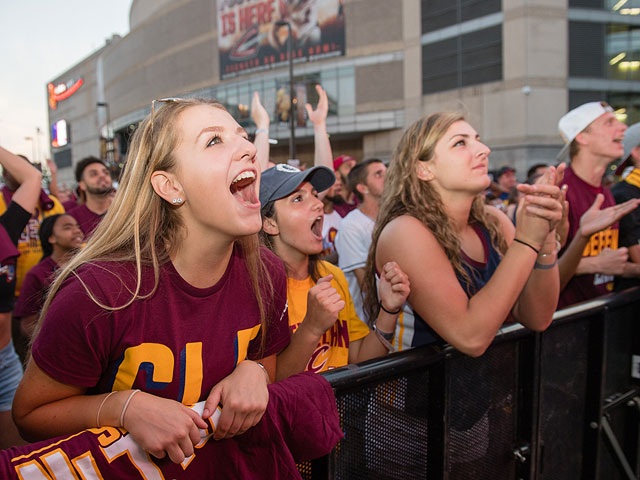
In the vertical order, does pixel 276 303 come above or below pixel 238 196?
below

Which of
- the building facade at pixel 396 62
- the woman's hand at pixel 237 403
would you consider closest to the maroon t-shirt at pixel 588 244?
the woman's hand at pixel 237 403

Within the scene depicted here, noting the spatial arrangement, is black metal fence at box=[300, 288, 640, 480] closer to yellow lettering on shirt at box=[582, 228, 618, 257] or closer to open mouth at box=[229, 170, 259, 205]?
yellow lettering on shirt at box=[582, 228, 618, 257]

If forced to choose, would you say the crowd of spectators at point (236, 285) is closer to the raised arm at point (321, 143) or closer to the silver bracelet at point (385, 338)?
the silver bracelet at point (385, 338)

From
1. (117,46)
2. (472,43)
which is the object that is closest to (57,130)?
(117,46)

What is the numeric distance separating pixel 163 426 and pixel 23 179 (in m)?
2.56

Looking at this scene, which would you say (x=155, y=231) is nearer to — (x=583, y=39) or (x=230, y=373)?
(x=230, y=373)

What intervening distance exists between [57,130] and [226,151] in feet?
217

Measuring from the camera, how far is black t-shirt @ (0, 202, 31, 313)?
2640mm

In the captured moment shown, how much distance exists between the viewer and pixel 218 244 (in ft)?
5.08

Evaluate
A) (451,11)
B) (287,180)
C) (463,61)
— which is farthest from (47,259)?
(451,11)

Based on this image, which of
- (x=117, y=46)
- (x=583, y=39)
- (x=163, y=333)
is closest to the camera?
(x=163, y=333)

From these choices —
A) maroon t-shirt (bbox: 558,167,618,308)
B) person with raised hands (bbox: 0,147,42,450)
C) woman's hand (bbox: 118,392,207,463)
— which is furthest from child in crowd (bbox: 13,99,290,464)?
maroon t-shirt (bbox: 558,167,618,308)

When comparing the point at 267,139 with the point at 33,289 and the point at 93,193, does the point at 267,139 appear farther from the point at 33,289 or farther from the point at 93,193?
the point at 93,193

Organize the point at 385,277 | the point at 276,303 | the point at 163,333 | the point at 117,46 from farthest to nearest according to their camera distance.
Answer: the point at 117,46
the point at 385,277
the point at 276,303
the point at 163,333
